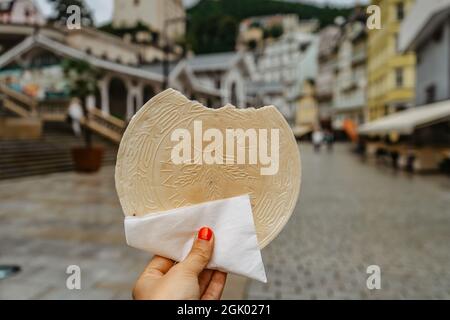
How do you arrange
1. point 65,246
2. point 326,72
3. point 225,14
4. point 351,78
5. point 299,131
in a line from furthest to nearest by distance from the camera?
1. point 326,72
2. point 351,78
3. point 299,131
4. point 225,14
5. point 65,246

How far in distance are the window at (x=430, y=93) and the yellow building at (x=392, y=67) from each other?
8.82m

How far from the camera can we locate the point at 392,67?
31219mm

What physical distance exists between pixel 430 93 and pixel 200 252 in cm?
2038

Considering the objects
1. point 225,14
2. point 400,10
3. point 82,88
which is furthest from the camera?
point 400,10

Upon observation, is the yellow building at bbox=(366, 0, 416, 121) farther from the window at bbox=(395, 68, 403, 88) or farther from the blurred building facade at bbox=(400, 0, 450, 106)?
the blurred building facade at bbox=(400, 0, 450, 106)

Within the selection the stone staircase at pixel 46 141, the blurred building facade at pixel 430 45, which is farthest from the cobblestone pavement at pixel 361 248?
the blurred building facade at pixel 430 45

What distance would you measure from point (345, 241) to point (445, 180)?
8510 mm

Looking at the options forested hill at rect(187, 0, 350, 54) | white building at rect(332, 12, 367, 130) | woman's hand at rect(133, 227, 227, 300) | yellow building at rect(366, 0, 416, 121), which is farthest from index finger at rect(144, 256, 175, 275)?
white building at rect(332, 12, 367, 130)

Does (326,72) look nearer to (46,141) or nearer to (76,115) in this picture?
(76,115)

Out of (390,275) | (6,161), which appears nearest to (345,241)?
(390,275)

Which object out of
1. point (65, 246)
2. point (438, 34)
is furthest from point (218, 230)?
point (438, 34)

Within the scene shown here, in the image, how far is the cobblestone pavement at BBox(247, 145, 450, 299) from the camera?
3.85m

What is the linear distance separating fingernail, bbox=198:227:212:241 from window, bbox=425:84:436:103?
19.4 m

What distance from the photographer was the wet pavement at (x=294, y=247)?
3818mm
